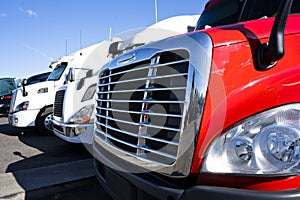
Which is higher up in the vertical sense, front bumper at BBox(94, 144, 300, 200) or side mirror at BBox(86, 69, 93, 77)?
side mirror at BBox(86, 69, 93, 77)

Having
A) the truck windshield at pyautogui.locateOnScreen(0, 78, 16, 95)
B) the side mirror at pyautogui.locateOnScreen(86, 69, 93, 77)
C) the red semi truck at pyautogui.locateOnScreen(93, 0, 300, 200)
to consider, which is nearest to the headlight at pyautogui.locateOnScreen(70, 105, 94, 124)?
the side mirror at pyautogui.locateOnScreen(86, 69, 93, 77)

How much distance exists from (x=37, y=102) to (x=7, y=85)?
8.13 m

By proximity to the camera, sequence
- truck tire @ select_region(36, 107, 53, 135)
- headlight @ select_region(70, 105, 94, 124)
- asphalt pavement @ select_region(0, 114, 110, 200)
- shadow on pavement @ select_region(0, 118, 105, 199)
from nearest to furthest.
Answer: asphalt pavement @ select_region(0, 114, 110, 200), headlight @ select_region(70, 105, 94, 124), shadow on pavement @ select_region(0, 118, 105, 199), truck tire @ select_region(36, 107, 53, 135)

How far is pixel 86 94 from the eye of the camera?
5.21 metres

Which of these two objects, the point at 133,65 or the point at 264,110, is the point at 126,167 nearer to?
the point at 133,65

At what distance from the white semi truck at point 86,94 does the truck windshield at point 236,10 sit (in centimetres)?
115

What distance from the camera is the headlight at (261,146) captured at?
53.2 inches

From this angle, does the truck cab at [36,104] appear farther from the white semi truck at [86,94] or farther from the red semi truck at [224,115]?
the red semi truck at [224,115]

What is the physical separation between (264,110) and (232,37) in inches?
17.8

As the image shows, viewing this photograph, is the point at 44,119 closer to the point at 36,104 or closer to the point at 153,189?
the point at 36,104

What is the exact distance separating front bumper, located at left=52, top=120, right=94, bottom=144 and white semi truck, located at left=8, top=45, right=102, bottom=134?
2736mm

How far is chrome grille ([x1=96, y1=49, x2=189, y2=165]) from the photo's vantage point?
165cm

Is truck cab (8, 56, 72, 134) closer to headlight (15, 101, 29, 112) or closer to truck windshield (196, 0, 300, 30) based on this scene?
headlight (15, 101, 29, 112)

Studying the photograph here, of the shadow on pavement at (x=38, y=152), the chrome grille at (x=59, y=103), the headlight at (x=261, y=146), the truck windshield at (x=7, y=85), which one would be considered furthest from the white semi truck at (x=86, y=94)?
the truck windshield at (x=7, y=85)
